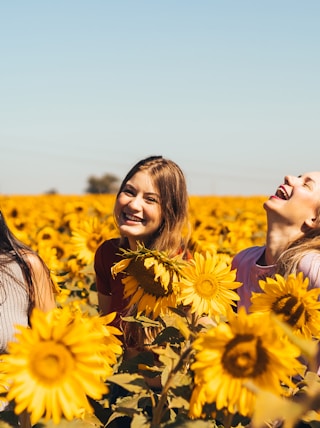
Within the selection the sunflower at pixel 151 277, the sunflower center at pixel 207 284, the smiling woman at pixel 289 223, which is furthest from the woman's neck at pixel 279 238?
the sunflower center at pixel 207 284

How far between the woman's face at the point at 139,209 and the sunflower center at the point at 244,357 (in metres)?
1.65

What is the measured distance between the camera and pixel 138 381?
1.75 metres

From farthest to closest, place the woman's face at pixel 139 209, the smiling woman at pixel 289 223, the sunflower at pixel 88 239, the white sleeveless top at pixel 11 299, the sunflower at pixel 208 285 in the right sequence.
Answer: the sunflower at pixel 88 239
the woman's face at pixel 139 209
the smiling woman at pixel 289 223
the white sleeveless top at pixel 11 299
the sunflower at pixel 208 285

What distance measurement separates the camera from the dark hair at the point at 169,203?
3125mm

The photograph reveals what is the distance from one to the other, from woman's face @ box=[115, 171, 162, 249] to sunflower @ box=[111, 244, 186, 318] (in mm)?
785

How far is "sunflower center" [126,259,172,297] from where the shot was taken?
2186mm

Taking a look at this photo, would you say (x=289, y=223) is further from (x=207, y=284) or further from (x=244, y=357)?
(x=244, y=357)

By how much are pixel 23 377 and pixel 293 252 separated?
5.33 feet

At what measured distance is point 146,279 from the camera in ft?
7.23

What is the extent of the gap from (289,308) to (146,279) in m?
0.51

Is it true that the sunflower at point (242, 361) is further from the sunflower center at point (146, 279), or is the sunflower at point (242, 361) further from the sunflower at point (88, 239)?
the sunflower at point (88, 239)

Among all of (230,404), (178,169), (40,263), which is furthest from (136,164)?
(230,404)

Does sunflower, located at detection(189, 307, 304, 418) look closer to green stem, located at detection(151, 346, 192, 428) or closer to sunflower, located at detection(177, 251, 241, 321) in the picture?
green stem, located at detection(151, 346, 192, 428)

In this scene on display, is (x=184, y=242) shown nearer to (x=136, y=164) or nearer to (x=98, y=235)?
(x=136, y=164)
